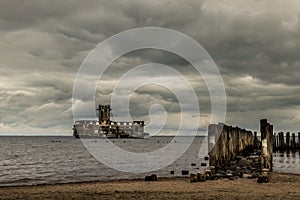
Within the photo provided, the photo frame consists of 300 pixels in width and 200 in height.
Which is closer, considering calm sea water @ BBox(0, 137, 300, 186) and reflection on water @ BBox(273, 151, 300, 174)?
calm sea water @ BBox(0, 137, 300, 186)

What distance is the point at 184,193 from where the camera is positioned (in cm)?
1844

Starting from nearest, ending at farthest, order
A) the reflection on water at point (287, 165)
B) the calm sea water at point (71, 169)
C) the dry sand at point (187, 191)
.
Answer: the dry sand at point (187, 191) < the calm sea water at point (71, 169) < the reflection on water at point (287, 165)

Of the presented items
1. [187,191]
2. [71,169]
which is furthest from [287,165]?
[187,191]

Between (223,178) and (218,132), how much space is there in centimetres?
288

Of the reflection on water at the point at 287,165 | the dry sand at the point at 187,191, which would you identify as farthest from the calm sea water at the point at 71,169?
the dry sand at the point at 187,191

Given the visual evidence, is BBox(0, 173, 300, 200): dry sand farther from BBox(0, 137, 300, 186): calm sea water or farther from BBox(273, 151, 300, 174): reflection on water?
BBox(273, 151, 300, 174): reflection on water

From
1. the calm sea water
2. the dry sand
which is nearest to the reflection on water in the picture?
the calm sea water

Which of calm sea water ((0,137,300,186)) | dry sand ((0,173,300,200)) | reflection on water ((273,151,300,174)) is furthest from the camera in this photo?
reflection on water ((273,151,300,174))

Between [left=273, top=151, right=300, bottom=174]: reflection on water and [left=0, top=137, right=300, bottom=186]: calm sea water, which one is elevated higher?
[left=273, top=151, right=300, bottom=174]: reflection on water

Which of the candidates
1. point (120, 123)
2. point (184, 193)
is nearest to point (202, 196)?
point (184, 193)

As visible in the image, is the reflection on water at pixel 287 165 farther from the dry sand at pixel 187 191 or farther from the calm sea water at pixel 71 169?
the dry sand at pixel 187 191

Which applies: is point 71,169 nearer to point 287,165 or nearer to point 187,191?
A: point 287,165

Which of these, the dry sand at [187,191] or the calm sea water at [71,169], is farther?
the calm sea water at [71,169]

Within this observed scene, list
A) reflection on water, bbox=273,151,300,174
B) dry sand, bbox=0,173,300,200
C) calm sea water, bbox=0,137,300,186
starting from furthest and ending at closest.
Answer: reflection on water, bbox=273,151,300,174
calm sea water, bbox=0,137,300,186
dry sand, bbox=0,173,300,200
